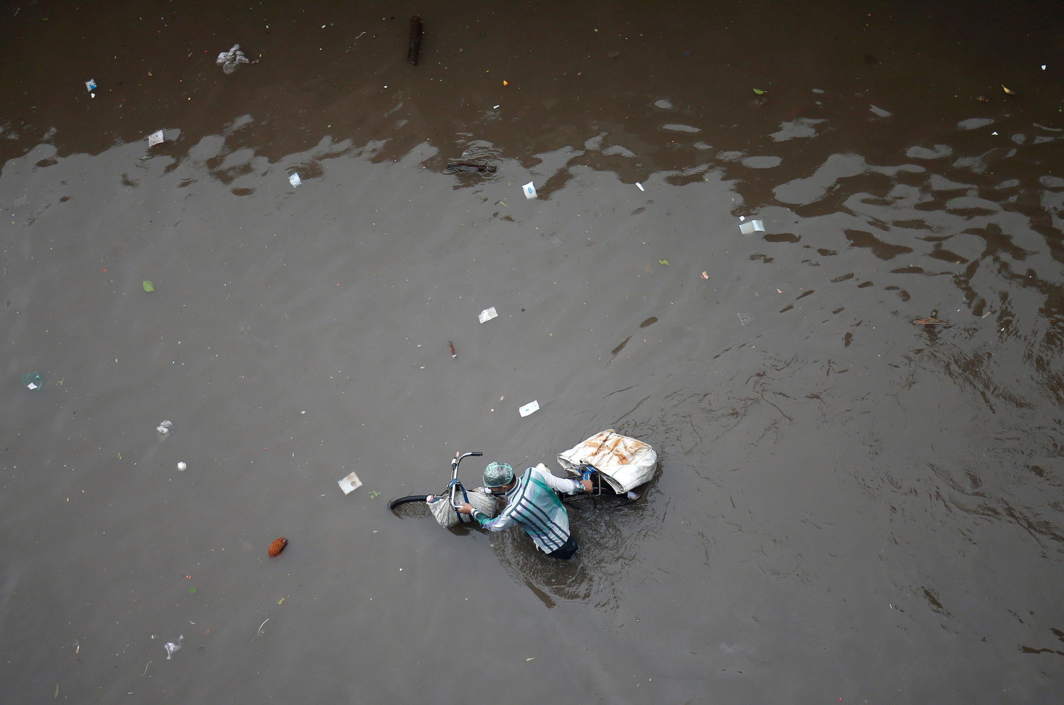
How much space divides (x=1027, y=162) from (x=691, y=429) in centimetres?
336

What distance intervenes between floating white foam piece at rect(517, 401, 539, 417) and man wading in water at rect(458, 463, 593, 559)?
71 centimetres

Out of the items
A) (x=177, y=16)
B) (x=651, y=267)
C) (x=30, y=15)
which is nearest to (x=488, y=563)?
(x=651, y=267)

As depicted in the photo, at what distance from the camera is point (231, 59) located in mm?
6766

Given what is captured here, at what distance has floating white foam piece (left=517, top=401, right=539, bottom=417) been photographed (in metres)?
5.12

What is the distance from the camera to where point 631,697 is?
4223mm

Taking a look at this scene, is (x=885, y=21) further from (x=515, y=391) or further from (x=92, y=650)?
(x=92, y=650)

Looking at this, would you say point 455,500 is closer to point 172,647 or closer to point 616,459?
point 616,459

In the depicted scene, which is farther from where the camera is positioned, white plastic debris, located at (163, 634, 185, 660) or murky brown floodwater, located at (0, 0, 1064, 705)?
white plastic debris, located at (163, 634, 185, 660)

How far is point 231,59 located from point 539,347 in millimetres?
4151

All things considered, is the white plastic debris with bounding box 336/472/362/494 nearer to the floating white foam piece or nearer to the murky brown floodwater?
the murky brown floodwater

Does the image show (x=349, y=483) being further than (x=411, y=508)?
Yes

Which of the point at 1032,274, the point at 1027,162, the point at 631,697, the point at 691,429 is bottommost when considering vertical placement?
the point at 631,697

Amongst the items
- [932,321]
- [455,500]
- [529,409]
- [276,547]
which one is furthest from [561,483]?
[932,321]

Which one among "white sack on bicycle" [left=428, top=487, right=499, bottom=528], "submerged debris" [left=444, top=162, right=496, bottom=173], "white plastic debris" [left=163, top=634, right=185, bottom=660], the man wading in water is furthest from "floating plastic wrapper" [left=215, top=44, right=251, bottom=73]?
"white plastic debris" [left=163, top=634, right=185, bottom=660]
